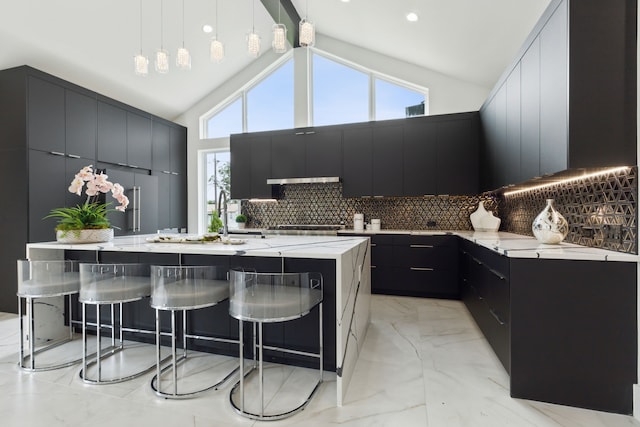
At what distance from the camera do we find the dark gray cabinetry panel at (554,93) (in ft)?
5.99

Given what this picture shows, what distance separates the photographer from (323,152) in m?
4.82

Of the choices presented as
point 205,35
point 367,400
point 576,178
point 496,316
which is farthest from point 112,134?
point 576,178

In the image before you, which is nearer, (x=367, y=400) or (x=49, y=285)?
(x=367, y=400)

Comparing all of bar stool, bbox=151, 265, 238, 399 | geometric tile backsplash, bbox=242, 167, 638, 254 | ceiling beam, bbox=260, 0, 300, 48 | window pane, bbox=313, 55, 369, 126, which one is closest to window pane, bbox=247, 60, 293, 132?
window pane, bbox=313, 55, 369, 126

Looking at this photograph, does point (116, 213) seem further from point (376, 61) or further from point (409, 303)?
point (376, 61)

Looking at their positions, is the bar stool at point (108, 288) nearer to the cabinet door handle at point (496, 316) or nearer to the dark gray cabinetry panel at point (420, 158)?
the cabinet door handle at point (496, 316)

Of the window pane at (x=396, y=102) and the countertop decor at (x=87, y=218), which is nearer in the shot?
the countertop decor at (x=87, y=218)

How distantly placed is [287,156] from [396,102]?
6.14 ft

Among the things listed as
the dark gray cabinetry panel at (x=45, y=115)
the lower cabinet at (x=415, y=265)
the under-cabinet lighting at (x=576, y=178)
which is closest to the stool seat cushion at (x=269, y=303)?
the under-cabinet lighting at (x=576, y=178)

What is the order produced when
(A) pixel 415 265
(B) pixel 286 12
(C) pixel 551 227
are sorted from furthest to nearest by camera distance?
(B) pixel 286 12
(A) pixel 415 265
(C) pixel 551 227

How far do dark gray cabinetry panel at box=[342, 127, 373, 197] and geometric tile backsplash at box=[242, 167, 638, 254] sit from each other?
36 cm

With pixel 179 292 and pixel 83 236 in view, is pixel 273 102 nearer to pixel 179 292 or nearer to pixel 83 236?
pixel 83 236

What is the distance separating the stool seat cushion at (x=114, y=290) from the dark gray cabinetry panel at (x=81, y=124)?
8.85 feet

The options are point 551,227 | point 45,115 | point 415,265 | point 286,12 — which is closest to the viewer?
point 551,227
